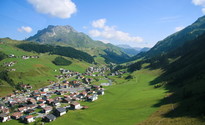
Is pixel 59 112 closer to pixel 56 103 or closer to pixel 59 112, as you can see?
pixel 59 112

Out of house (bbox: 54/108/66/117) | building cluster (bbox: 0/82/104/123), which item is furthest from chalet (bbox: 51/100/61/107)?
Answer: house (bbox: 54/108/66/117)

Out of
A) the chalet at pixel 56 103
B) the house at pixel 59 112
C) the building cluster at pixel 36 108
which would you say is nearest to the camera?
the building cluster at pixel 36 108

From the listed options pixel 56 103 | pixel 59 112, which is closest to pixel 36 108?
pixel 56 103

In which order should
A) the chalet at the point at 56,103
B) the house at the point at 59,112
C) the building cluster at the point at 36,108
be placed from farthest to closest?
the chalet at the point at 56,103
the house at the point at 59,112
the building cluster at the point at 36,108

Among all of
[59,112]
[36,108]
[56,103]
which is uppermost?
[56,103]

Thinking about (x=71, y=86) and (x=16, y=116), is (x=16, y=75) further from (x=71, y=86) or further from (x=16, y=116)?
(x=16, y=116)

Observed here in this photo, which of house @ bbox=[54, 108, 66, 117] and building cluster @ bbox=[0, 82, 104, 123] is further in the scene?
house @ bbox=[54, 108, 66, 117]

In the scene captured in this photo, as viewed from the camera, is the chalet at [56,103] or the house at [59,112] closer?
the house at [59,112]

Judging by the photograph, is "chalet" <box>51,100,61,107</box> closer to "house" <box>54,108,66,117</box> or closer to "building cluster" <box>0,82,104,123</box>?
"building cluster" <box>0,82,104,123</box>

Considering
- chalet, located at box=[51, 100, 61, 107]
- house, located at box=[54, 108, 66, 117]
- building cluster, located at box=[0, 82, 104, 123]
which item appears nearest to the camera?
→ building cluster, located at box=[0, 82, 104, 123]

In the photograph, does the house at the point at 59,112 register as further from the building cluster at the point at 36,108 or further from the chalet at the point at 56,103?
the chalet at the point at 56,103

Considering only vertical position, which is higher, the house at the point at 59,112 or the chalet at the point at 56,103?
the chalet at the point at 56,103

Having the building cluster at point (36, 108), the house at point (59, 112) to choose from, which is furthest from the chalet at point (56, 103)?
the house at point (59, 112)

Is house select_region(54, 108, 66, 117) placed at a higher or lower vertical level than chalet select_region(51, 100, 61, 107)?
lower
